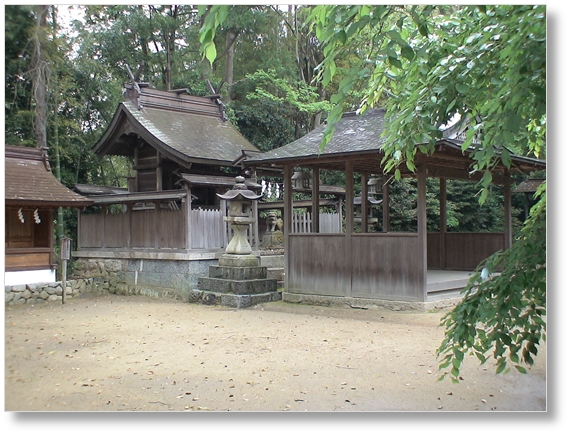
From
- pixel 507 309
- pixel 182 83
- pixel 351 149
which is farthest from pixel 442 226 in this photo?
pixel 182 83

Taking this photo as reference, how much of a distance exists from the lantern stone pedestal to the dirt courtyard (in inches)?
35.4

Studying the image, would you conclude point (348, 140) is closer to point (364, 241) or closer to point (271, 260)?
point (364, 241)

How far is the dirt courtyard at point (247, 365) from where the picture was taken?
16.7ft

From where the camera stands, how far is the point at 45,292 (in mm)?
11961

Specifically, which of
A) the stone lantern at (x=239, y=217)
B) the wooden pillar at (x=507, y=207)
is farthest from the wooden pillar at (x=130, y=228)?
the wooden pillar at (x=507, y=207)

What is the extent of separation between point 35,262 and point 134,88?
495 centimetres

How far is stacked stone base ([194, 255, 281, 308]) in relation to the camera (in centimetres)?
1121

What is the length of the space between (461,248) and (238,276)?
17.7 ft

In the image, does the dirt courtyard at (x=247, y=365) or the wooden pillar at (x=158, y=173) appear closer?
the dirt courtyard at (x=247, y=365)

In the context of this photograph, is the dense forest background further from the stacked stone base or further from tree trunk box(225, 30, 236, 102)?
the stacked stone base

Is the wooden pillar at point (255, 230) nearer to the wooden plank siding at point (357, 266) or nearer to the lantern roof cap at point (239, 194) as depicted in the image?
the lantern roof cap at point (239, 194)

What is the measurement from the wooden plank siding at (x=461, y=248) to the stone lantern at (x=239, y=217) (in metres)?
4.63

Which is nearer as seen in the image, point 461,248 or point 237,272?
point 237,272

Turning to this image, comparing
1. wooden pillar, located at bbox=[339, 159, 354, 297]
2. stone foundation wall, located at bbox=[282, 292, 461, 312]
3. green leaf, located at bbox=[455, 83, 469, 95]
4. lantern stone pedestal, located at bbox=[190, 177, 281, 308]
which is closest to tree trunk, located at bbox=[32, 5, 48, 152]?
lantern stone pedestal, located at bbox=[190, 177, 281, 308]
